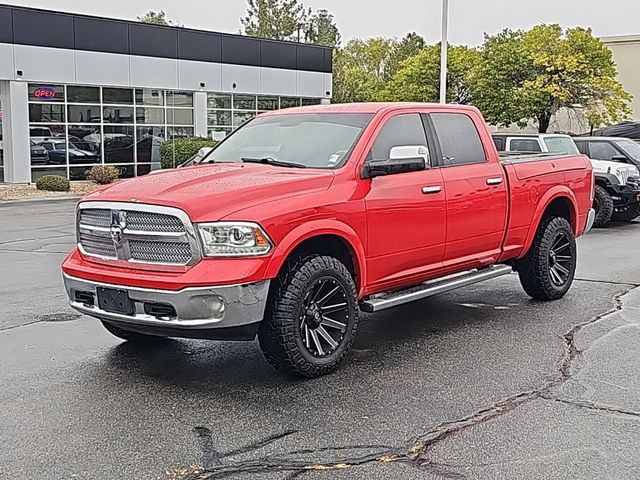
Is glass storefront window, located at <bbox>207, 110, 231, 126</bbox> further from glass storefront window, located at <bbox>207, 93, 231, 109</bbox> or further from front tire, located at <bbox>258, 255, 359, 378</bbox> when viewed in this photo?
front tire, located at <bbox>258, 255, 359, 378</bbox>

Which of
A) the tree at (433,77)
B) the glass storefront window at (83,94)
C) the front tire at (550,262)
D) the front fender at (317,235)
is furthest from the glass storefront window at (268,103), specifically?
the front fender at (317,235)

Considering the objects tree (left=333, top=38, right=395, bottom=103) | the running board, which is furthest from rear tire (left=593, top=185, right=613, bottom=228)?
tree (left=333, top=38, right=395, bottom=103)

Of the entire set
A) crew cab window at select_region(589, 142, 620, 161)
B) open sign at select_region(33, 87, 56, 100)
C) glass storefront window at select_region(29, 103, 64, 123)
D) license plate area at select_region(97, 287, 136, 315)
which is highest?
open sign at select_region(33, 87, 56, 100)

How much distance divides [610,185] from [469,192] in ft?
32.6

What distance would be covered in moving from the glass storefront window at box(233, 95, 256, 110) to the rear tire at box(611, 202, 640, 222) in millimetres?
19426

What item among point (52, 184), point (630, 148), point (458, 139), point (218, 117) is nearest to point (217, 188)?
point (458, 139)

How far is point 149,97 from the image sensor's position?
2972 cm

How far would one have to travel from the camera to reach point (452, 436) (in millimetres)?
4648

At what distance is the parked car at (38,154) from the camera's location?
26312mm

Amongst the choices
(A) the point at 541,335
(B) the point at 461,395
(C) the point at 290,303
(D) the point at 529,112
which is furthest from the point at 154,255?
(D) the point at 529,112

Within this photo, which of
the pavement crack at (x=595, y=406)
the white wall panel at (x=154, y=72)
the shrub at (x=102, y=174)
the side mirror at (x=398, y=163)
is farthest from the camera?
the white wall panel at (x=154, y=72)

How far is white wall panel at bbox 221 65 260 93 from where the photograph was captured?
31767 millimetres

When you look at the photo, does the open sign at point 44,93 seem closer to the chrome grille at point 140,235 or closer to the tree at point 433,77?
the tree at point 433,77

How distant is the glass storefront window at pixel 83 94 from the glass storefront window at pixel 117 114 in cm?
55
